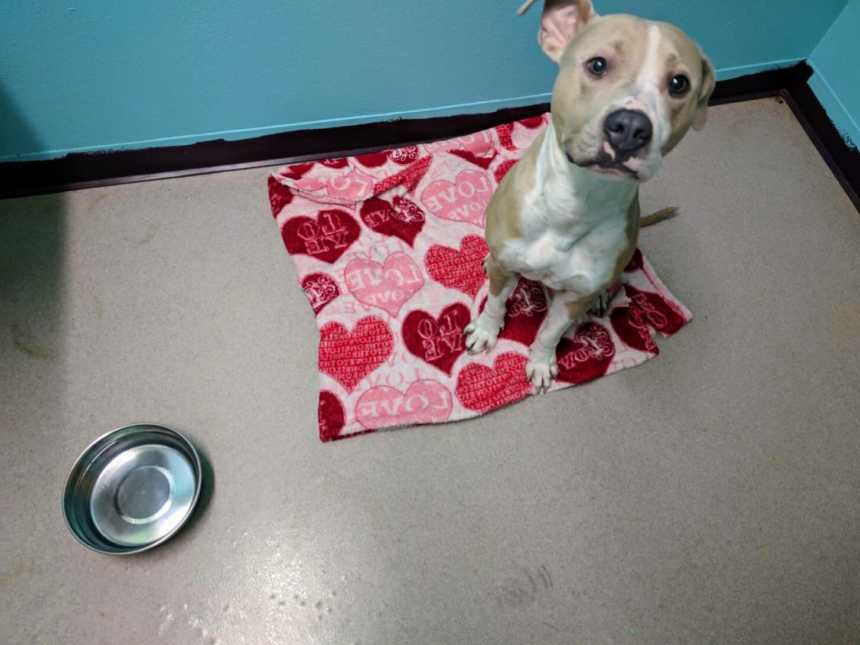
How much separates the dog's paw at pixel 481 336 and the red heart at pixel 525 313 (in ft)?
0.16

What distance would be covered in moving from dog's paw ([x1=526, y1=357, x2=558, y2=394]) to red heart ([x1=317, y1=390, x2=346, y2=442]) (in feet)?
1.69

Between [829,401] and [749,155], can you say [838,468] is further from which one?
[749,155]

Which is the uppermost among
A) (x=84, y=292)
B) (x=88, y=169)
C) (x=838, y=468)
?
(x=838, y=468)

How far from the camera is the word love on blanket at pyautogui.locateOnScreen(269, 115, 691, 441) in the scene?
1551 mm

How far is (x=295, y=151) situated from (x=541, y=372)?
1079mm

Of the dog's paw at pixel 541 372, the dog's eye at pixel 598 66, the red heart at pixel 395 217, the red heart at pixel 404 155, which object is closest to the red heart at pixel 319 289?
the red heart at pixel 395 217

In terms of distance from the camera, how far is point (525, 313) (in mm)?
1651

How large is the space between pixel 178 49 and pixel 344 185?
57 centimetres

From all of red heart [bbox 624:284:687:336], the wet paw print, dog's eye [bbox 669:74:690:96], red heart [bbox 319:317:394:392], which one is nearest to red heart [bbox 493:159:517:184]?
red heart [bbox 624:284:687:336]

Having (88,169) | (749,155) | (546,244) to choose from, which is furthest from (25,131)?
(749,155)

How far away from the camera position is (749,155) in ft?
6.69

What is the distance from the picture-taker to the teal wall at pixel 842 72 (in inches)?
74.6

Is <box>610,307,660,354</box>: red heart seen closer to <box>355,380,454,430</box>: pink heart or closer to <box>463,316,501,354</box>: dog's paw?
<box>463,316,501,354</box>: dog's paw

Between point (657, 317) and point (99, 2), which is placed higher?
point (99, 2)
